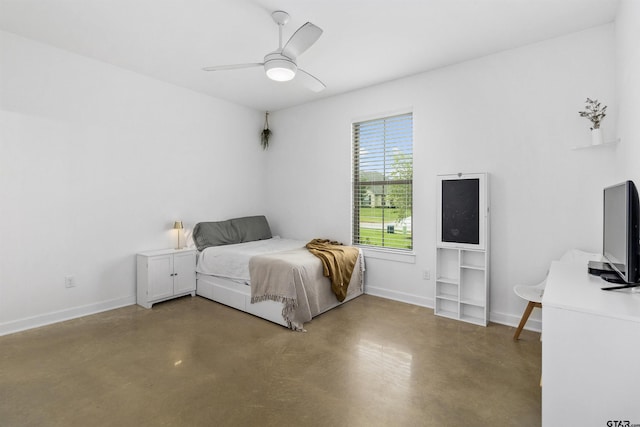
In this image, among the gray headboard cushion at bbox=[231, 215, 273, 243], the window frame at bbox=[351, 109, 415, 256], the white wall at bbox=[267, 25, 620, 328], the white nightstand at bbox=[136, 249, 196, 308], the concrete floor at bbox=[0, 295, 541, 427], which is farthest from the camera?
the gray headboard cushion at bbox=[231, 215, 273, 243]

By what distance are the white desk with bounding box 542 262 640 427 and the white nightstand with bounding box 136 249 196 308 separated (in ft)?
12.4

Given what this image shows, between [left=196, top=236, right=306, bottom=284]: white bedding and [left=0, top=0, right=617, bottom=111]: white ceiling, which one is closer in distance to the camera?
[left=0, top=0, right=617, bottom=111]: white ceiling

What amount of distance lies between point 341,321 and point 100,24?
11.8 feet

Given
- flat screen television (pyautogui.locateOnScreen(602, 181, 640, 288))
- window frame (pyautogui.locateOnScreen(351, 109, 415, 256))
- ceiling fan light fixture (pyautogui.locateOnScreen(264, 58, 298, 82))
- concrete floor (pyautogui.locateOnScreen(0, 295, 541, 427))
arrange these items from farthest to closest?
window frame (pyautogui.locateOnScreen(351, 109, 415, 256))
ceiling fan light fixture (pyautogui.locateOnScreen(264, 58, 298, 82))
concrete floor (pyautogui.locateOnScreen(0, 295, 541, 427))
flat screen television (pyautogui.locateOnScreen(602, 181, 640, 288))

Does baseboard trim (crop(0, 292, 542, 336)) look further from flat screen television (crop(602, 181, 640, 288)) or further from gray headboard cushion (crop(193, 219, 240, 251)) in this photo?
flat screen television (crop(602, 181, 640, 288))

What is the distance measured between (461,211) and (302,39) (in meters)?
2.31

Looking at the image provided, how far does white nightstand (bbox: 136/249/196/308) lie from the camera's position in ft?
12.1

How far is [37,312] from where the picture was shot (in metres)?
3.13

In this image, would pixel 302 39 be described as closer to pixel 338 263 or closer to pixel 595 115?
pixel 338 263

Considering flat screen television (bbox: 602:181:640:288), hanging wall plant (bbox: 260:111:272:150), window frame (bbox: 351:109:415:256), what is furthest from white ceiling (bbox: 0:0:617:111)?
flat screen television (bbox: 602:181:640:288)

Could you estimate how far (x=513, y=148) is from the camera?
3146 mm

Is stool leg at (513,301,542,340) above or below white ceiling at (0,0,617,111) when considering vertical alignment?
below

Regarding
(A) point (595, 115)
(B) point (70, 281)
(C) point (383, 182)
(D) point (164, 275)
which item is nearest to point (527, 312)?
(A) point (595, 115)

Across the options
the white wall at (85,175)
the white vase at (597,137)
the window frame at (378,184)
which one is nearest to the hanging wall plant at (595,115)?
the white vase at (597,137)
